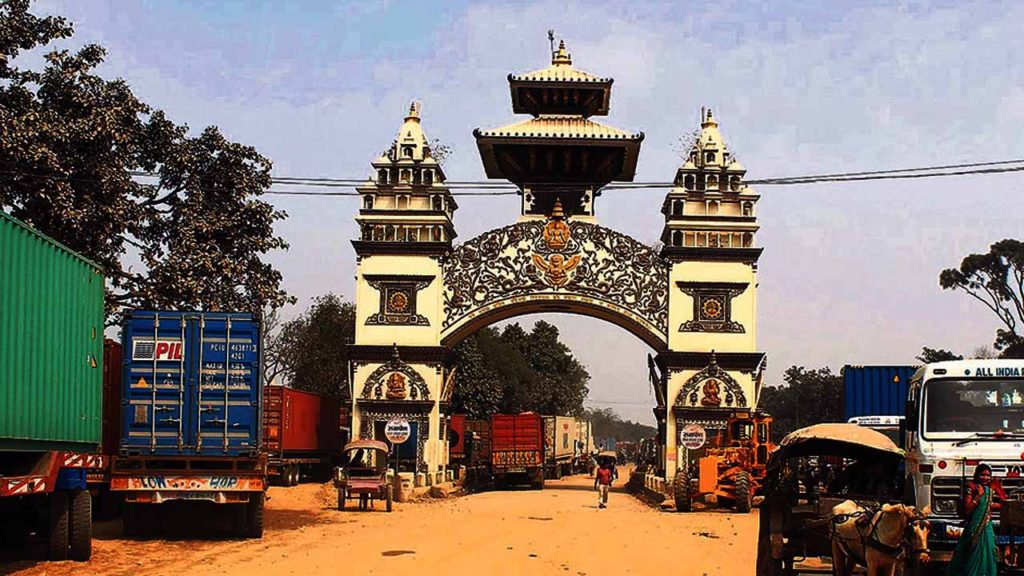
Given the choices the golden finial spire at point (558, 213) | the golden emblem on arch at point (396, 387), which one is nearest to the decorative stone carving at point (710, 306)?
the golden finial spire at point (558, 213)

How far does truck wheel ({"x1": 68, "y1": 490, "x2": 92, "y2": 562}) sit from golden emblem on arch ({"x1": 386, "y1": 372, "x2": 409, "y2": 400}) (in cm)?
2067

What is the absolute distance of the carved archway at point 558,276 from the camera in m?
37.8

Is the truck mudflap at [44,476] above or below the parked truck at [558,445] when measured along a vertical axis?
above

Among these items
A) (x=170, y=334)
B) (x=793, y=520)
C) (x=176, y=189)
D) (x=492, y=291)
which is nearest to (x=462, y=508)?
(x=492, y=291)

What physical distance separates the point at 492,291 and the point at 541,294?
1.49 m

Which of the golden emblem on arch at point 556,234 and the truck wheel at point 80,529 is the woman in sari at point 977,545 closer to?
the truck wheel at point 80,529

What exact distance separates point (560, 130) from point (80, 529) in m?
25.2

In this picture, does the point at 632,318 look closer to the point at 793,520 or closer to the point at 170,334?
the point at 170,334

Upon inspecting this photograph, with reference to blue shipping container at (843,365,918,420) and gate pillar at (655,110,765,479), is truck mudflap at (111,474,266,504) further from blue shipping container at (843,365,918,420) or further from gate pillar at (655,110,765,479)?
gate pillar at (655,110,765,479)

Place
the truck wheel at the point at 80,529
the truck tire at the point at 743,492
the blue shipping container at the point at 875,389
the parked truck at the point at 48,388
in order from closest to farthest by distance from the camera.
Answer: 1. the parked truck at the point at 48,388
2. the truck wheel at the point at 80,529
3. the blue shipping container at the point at 875,389
4. the truck tire at the point at 743,492

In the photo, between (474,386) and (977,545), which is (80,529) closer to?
(977,545)

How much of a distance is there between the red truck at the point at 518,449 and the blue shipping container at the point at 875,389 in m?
17.3

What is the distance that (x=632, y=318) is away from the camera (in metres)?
37.9

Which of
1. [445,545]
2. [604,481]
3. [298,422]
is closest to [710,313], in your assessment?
[604,481]
